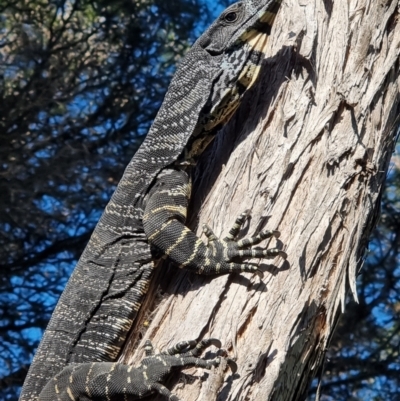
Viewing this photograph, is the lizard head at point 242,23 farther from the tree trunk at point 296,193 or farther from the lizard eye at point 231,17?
the tree trunk at point 296,193

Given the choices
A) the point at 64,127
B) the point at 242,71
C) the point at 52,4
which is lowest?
the point at 242,71

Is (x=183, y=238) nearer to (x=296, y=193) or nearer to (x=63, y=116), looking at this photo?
(x=296, y=193)

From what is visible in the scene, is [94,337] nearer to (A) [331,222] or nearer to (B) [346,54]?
(A) [331,222]

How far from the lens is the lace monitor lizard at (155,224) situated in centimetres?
319

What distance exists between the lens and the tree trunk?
2.83 m

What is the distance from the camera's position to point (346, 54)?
3250mm

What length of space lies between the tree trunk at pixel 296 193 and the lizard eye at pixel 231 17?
8.6 inches

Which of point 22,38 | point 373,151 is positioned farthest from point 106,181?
point 373,151

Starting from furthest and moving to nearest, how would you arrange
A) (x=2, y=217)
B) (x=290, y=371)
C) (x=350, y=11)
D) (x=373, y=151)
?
(x=2, y=217) → (x=350, y=11) → (x=373, y=151) → (x=290, y=371)

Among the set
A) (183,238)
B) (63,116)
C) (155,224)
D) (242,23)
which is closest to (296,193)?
(183,238)

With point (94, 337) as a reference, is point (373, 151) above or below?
above

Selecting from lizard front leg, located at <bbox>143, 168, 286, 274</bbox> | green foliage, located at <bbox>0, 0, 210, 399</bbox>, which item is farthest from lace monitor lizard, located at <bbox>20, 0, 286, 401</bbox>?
green foliage, located at <bbox>0, 0, 210, 399</bbox>

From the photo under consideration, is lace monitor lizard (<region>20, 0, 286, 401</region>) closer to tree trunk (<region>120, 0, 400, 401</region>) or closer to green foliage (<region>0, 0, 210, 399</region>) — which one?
tree trunk (<region>120, 0, 400, 401</region>)

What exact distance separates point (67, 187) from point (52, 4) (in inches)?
69.9
